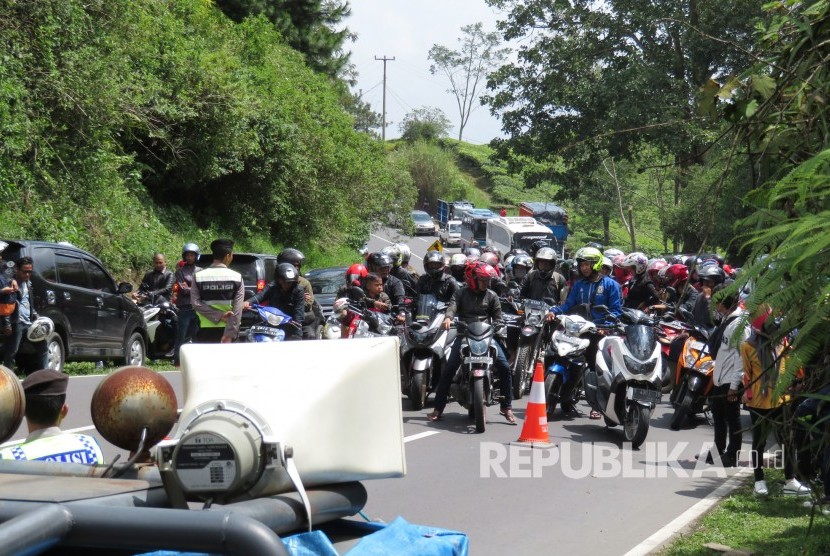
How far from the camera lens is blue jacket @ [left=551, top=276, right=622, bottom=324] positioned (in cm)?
1325

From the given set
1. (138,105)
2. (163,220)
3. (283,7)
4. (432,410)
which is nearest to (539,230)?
(283,7)

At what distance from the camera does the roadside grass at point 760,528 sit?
280 inches

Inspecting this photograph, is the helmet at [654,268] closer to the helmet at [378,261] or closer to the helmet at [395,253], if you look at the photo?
the helmet at [395,253]

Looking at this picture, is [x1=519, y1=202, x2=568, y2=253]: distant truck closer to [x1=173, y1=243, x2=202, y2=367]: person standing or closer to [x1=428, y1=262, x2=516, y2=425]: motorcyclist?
[x1=173, y1=243, x2=202, y2=367]: person standing

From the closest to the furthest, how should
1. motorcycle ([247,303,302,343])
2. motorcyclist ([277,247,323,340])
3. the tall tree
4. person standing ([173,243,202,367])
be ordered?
motorcycle ([247,303,302,343]) → motorcyclist ([277,247,323,340]) → person standing ([173,243,202,367]) → the tall tree

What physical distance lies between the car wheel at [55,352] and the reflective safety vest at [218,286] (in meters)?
3.20

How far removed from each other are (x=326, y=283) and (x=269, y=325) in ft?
35.4

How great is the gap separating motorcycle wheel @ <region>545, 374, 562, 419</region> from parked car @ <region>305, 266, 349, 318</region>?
941 cm

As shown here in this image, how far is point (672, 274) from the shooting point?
Result: 1658cm

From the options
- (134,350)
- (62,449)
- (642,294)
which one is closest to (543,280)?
(642,294)

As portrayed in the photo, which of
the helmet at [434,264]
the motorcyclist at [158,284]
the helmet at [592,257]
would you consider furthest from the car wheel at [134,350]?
the helmet at [592,257]

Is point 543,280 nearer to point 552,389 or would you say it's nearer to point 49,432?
point 552,389

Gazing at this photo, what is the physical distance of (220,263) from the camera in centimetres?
1203

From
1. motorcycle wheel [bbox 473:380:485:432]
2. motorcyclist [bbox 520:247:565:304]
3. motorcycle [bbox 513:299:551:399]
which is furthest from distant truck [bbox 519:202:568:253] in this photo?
motorcycle wheel [bbox 473:380:485:432]
